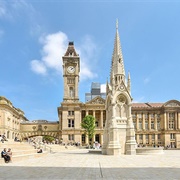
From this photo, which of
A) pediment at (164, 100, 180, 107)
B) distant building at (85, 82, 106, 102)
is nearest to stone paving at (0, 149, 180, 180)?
pediment at (164, 100, 180, 107)

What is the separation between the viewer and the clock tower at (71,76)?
9519cm

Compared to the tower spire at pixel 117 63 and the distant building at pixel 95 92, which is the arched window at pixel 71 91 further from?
the distant building at pixel 95 92

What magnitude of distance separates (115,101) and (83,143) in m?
57.8

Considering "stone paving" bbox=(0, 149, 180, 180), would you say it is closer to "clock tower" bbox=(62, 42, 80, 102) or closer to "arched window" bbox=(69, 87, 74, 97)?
"clock tower" bbox=(62, 42, 80, 102)

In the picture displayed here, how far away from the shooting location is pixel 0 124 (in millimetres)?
80375

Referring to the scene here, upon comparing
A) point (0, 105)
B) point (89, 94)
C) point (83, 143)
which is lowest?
point (83, 143)

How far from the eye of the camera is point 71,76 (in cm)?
9631

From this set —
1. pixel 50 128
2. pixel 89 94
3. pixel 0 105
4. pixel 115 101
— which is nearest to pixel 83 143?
pixel 50 128

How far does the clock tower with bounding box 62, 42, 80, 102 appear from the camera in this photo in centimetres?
9519
